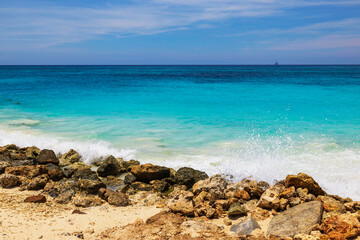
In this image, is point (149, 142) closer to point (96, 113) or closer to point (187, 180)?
point (187, 180)

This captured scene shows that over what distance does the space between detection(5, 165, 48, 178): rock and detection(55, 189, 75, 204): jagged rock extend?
1.45 metres

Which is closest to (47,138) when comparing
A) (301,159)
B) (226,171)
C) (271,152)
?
(226,171)

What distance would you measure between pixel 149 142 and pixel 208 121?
4521 millimetres

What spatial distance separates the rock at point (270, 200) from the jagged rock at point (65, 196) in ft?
12.6

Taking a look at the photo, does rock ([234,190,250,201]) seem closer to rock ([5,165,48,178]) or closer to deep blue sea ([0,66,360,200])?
deep blue sea ([0,66,360,200])

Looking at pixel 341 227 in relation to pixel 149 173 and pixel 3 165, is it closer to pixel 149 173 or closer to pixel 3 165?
pixel 149 173

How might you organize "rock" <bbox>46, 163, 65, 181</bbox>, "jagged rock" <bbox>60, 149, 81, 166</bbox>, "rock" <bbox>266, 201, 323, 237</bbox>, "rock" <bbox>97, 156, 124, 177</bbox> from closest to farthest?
"rock" <bbox>266, 201, 323, 237</bbox> → "rock" <bbox>46, 163, 65, 181</bbox> → "rock" <bbox>97, 156, 124, 177</bbox> → "jagged rock" <bbox>60, 149, 81, 166</bbox>

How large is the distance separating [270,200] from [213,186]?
46.8 inches

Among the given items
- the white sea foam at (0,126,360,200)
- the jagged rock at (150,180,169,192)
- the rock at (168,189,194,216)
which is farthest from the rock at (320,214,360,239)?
the jagged rock at (150,180,169,192)

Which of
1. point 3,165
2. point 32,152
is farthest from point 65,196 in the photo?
point 32,152

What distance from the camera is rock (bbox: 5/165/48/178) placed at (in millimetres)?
7305

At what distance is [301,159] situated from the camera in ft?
27.7

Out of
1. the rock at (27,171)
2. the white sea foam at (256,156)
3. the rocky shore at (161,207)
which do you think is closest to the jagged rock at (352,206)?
the rocky shore at (161,207)

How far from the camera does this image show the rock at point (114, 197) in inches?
233
